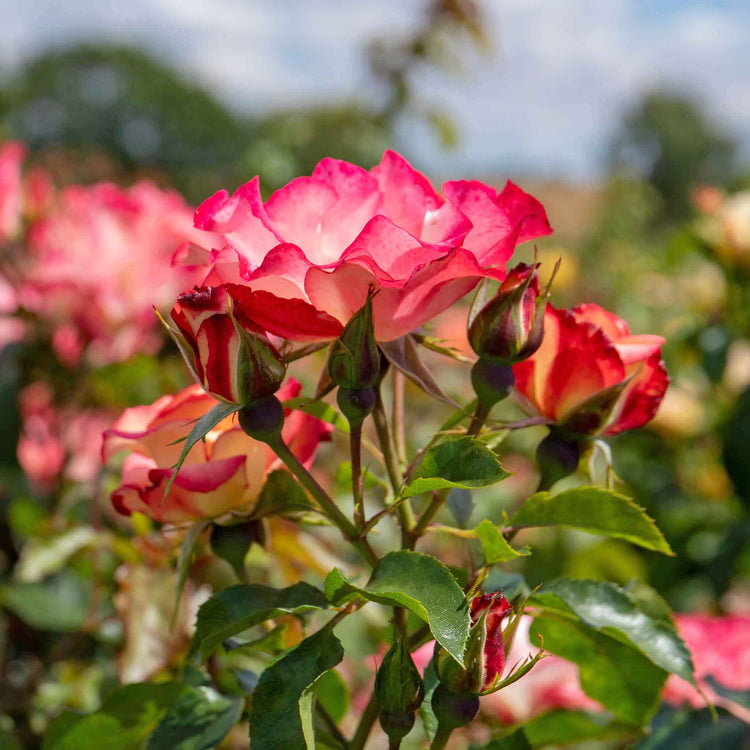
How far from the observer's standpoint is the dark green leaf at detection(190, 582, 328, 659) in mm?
395

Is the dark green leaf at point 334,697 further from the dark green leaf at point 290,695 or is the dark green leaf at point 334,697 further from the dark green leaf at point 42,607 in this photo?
the dark green leaf at point 42,607

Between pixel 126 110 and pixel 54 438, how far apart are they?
81.7 ft


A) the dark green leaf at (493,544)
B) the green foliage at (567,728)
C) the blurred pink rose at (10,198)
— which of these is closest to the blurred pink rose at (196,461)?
the dark green leaf at (493,544)

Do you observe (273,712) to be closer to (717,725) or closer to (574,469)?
(574,469)

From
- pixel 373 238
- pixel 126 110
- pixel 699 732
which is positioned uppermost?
pixel 373 238

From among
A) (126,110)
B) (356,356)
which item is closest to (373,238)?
(356,356)

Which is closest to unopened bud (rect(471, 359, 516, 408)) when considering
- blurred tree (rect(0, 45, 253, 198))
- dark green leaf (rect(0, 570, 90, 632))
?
dark green leaf (rect(0, 570, 90, 632))

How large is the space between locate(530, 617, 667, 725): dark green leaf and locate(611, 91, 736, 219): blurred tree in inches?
1003

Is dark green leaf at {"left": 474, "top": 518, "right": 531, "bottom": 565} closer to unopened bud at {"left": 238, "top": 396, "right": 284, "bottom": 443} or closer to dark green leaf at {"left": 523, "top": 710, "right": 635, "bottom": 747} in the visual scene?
unopened bud at {"left": 238, "top": 396, "right": 284, "bottom": 443}

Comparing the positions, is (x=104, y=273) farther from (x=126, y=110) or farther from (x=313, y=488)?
(x=126, y=110)

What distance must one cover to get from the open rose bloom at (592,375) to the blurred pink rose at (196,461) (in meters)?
0.12

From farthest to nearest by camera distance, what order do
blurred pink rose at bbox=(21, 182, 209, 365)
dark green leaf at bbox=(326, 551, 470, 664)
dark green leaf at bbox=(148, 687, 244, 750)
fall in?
1. blurred pink rose at bbox=(21, 182, 209, 365)
2. dark green leaf at bbox=(148, 687, 244, 750)
3. dark green leaf at bbox=(326, 551, 470, 664)

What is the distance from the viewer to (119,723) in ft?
1.63

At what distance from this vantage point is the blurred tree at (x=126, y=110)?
911 inches
